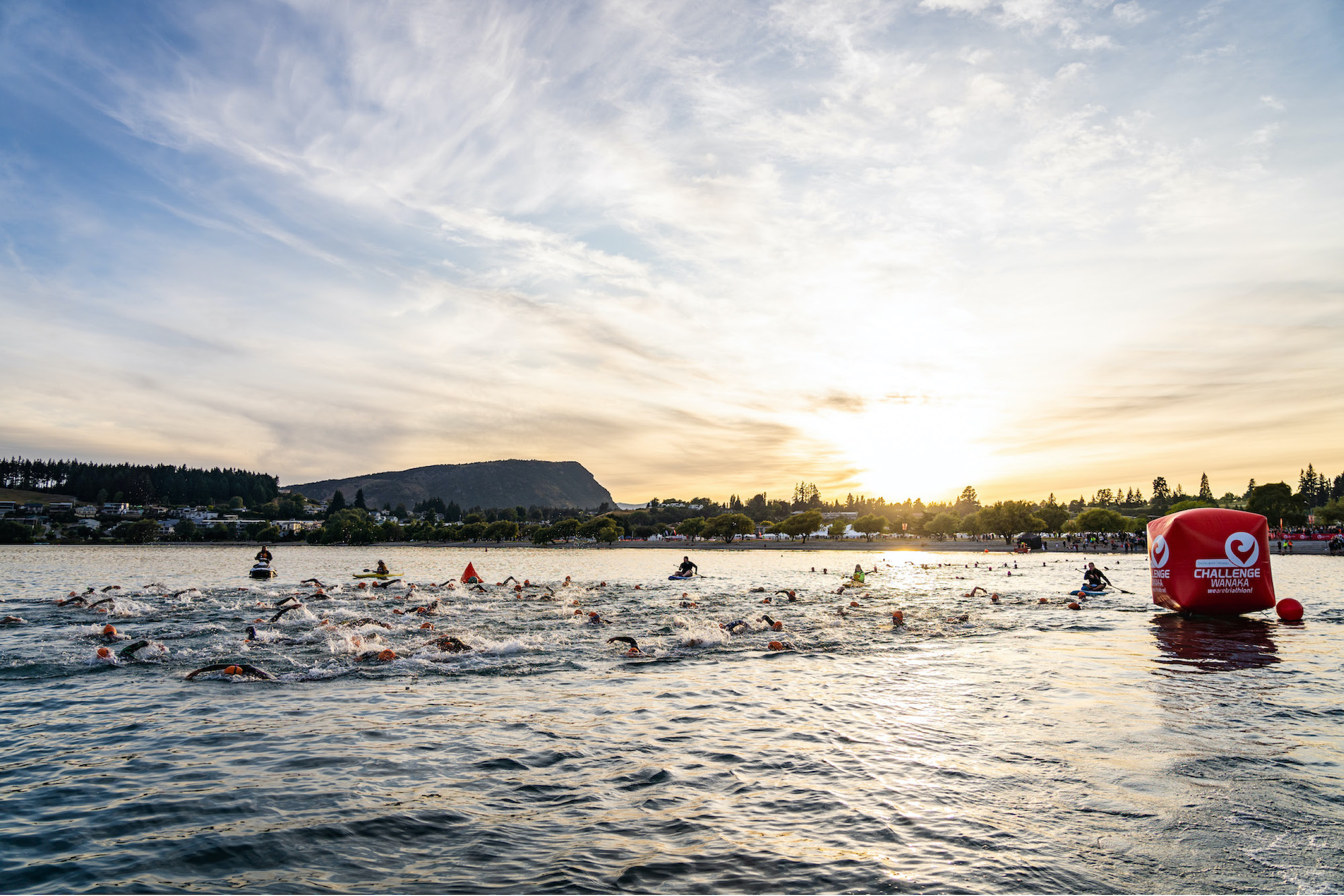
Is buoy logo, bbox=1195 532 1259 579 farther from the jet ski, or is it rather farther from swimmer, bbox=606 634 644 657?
the jet ski

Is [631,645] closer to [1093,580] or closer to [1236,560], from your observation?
[1236,560]

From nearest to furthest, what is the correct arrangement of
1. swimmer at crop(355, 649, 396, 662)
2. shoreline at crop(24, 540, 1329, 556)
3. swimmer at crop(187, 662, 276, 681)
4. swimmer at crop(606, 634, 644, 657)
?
swimmer at crop(187, 662, 276, 681) < swimmer at crop(355, 649, 396, 662) < swimmer at crop(606, 634, 644, 657) < shoreline at crop(24, 540, 1329, 556)

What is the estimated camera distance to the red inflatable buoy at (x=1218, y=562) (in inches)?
1035

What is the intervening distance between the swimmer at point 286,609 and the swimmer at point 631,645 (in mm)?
15712

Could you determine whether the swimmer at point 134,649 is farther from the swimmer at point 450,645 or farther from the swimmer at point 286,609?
the swimmer at point 450,645

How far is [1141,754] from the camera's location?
12008 millimetres

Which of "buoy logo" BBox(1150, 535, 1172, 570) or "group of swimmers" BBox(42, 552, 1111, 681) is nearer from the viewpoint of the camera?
"group of swimmers" BBox(42, 552, 1111, 681)

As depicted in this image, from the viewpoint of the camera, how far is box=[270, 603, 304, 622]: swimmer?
30.5 meters

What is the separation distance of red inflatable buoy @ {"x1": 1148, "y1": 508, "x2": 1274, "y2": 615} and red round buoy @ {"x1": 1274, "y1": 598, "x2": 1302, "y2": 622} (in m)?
4.95

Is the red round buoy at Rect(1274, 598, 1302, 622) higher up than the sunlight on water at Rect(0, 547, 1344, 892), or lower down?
higher up

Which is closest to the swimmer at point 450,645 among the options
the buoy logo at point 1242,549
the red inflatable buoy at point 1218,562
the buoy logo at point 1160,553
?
the red inflatable buoy at point 1218,562

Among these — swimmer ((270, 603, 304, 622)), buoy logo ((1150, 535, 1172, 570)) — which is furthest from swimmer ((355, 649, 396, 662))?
buoy logo ((1150, 535, 1172, 570))

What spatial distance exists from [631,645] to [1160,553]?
22557mm

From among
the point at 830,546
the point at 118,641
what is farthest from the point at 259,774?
the point at 830,546
